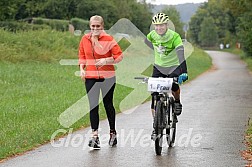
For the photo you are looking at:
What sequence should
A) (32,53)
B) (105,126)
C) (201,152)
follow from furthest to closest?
(32,53), (105,126), (201,152)

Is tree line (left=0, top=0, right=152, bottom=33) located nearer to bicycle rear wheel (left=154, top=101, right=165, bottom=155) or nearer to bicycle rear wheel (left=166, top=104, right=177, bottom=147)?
bicycle rear wheel (left=166, top=104, right=177, bottom=147)

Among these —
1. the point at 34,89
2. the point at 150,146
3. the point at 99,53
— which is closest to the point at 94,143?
the point at 150,146

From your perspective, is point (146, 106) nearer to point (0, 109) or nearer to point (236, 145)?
point (0, 109)

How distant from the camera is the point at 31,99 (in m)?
17.2

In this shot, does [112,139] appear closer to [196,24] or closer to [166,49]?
[166,49]

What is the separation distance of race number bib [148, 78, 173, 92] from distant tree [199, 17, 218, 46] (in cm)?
12401

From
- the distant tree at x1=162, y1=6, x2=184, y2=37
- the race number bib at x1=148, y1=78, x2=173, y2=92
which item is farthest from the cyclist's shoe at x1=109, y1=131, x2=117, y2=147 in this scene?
the distant tree at x1=162, y1=6, x2=184, y2=37

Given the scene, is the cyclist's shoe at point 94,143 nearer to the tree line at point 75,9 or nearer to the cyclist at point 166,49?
the cyclist at point 166,49

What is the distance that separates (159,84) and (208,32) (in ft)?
416

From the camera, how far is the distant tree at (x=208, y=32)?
13200cm

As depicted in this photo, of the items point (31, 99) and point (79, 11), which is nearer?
point (31, 99)

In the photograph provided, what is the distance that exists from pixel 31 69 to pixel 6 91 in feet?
25.9

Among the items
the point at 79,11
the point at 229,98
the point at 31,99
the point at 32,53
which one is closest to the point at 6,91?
the point at 31,99

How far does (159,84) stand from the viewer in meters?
8.95
